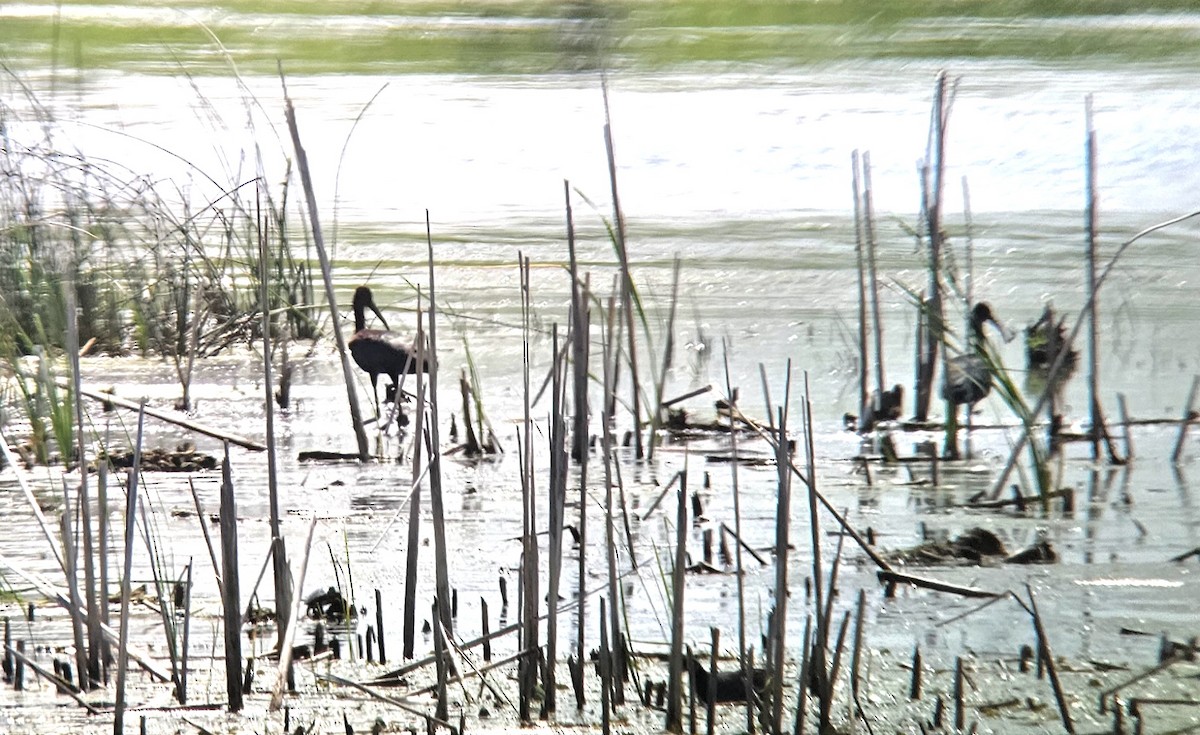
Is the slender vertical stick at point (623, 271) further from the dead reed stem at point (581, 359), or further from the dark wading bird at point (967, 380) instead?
the dark wading bird at point (967, 380)

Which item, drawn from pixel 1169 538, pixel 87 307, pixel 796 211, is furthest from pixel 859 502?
pixel 796 211

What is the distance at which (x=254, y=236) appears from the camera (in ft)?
21.9

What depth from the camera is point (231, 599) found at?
247 centimetres

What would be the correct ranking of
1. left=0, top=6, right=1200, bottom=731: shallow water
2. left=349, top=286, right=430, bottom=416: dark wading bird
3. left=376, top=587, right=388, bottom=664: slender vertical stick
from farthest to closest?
left=349, top=286, right=430, bottom=416: dark wading bird, left=0, top=6, right=1200, bottom=731: shallow water, left=376, top=587, right=388, bottom=664: slender vertical stick

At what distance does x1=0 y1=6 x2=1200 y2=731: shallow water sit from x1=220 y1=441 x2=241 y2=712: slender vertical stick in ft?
1.46

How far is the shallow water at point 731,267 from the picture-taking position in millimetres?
3254

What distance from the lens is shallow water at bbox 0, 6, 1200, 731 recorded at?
3254 mm

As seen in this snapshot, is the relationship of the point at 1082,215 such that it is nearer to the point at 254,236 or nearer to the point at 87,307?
the point at 254,236

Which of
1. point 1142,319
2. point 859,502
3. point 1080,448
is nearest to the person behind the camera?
point 859,502

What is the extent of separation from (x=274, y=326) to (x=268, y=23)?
880 cm

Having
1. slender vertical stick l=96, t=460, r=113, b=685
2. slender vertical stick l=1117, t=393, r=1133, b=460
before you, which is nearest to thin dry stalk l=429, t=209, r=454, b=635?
slender vertical stick l=96, t=460, r=113, b=685

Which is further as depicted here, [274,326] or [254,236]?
[254,236]

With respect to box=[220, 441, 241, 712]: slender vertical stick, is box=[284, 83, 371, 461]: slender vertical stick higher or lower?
higher

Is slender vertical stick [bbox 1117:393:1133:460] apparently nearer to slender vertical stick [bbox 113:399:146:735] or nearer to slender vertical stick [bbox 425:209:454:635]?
slender vertical stick [bbox 425:209:454:635]
